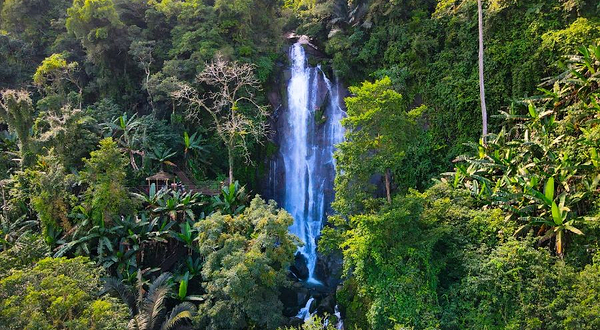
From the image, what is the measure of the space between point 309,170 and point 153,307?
9.44 meters

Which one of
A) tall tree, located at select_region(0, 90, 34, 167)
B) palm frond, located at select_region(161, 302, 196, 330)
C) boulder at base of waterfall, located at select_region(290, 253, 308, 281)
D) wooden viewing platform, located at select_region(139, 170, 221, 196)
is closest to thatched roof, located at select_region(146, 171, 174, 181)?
wooden viewing platform, located at select_region(139, 170, 221, 196)

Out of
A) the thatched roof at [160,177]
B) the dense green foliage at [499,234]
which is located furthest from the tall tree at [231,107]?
the dense green foliage at [499,234]

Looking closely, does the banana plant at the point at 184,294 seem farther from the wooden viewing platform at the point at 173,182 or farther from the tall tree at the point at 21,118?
the tall tree at the point at 21,118

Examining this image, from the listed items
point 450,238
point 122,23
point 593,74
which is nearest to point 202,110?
point 122,23

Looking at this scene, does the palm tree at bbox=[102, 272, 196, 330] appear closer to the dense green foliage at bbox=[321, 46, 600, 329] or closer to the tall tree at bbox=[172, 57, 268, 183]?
the dense green foliage at bbox=[321, 46, 600, 329]

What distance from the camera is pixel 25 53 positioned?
20.5 metres

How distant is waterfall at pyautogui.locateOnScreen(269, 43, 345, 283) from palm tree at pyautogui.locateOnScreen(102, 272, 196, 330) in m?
6.90

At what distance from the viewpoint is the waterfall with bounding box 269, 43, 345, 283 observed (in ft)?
57.2

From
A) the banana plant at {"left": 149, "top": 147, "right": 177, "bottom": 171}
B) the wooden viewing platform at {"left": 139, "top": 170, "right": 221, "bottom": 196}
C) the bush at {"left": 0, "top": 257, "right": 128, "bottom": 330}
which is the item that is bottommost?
the bush at {"left": 0, "top": 257, "right": 128, "bottom": 330}

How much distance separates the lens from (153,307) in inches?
419

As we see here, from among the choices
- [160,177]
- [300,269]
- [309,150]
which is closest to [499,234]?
[300,269]

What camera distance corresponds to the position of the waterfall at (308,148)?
687 inches

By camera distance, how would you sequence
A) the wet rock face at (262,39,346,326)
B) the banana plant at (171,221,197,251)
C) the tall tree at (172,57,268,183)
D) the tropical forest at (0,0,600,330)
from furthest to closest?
1. the wet rock face at (262,39,346,326)
2. the tall tree at (172,57,268,183)
3. the banana plant at (171,221,197,251)
4. the tropical forest at (0,0,600,330)

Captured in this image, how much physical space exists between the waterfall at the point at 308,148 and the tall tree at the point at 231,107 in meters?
1.69
